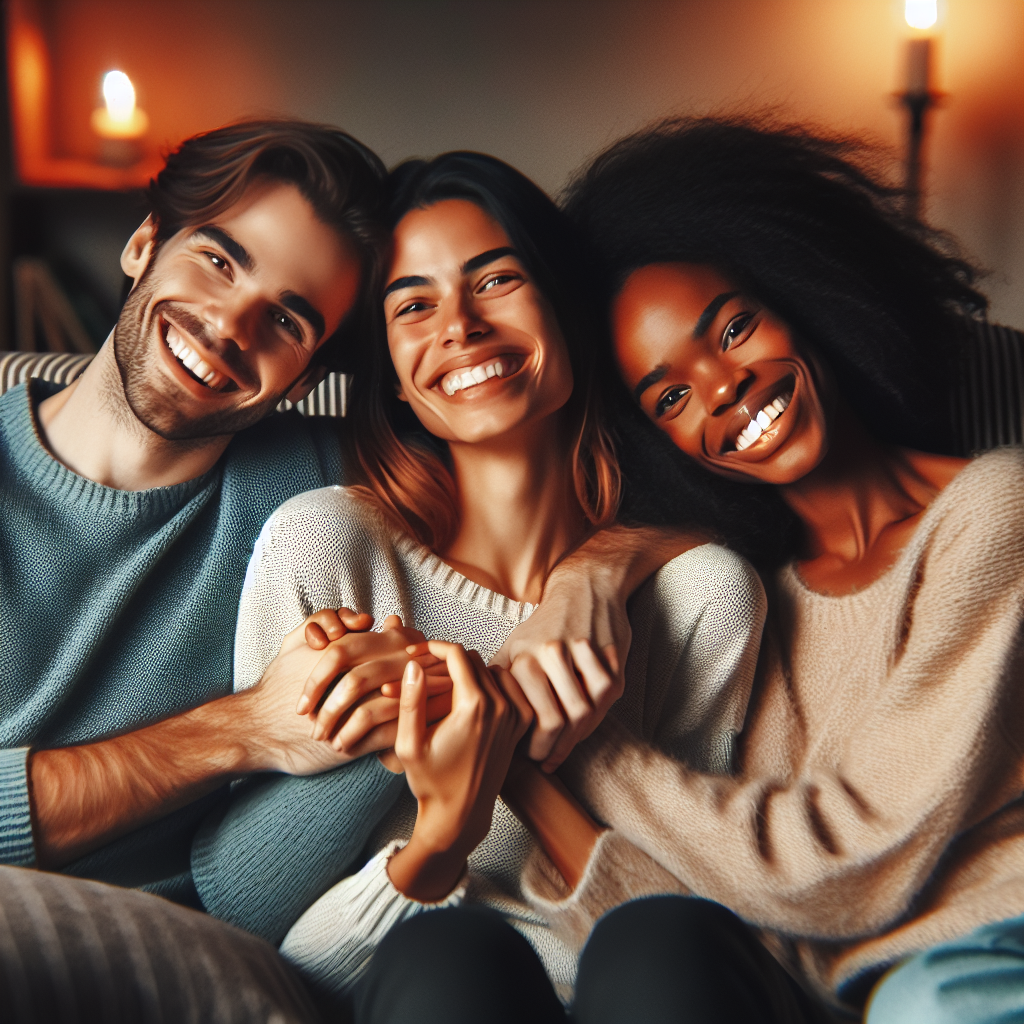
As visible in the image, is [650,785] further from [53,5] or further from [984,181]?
[53,5]

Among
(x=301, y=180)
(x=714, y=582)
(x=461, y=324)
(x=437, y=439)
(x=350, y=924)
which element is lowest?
(x=350, y=924)

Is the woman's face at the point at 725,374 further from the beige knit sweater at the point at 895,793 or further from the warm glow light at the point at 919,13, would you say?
the warm glow light at the point at 919,13

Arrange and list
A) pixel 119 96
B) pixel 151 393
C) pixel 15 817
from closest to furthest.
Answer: pixel 15 817
pixel 151 393
pixel 119 96

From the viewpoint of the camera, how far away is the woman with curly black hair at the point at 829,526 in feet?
2.08

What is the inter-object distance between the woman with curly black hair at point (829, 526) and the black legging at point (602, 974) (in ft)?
0.35

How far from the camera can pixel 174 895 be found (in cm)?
69

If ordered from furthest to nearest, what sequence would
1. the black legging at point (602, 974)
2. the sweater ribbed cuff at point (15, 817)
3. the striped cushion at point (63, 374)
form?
the striped cushion at point (63, 374) < the sweater ribbed cuff at point (15, 817) < the black legging at point (602, 974)

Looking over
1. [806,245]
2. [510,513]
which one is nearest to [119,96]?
[510,513]

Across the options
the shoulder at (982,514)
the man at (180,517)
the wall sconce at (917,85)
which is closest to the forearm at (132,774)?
the man at (180,517)

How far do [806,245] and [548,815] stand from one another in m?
0.49

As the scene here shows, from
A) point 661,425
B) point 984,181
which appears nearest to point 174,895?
point 661,425

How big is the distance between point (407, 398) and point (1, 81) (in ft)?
1.60

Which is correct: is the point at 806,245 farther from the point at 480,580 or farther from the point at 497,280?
the point at 480,580

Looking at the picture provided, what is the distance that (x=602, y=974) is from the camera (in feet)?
1.68
